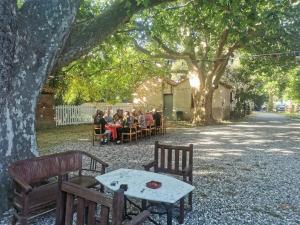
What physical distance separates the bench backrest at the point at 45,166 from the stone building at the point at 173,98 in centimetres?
2233

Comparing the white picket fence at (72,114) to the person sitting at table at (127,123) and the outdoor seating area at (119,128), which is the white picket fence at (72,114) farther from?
the person sitting at table at (127,123)

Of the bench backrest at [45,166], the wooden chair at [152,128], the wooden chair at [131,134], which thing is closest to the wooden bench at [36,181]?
the bench backrest at [45,166]

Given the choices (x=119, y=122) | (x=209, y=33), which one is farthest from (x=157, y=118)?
(x=209, y=33)

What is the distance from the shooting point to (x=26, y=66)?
4855 mm

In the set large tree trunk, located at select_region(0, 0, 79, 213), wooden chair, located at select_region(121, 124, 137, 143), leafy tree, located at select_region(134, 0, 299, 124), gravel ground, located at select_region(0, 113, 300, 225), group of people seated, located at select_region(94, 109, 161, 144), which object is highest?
leafy tree, located at select_region(134, 0, 299, 124)

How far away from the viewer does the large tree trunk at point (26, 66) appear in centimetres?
471

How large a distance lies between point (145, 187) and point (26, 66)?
2640mm

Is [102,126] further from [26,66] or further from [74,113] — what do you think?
[74,113]

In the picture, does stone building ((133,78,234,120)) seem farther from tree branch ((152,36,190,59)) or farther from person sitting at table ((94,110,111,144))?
person sitting at table ((94,110,111,144))

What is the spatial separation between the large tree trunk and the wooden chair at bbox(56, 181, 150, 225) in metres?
2.04

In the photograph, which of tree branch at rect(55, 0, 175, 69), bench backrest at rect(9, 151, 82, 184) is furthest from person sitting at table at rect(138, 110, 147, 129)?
bench backrest at rect(9, 151, 82, 184)

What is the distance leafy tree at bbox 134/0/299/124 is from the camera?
783 cm

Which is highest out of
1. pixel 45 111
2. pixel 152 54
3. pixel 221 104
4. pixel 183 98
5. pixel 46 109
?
pixel 152 54

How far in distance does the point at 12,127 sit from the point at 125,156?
16.6 ft
